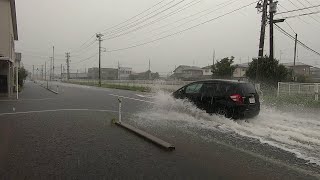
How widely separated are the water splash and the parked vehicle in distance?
25 cm

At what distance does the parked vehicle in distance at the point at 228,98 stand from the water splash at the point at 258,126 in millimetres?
251

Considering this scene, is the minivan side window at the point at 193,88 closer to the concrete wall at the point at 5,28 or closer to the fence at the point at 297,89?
the fence at the point at 297,89

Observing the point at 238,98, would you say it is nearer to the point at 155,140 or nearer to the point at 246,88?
the point at 246,88

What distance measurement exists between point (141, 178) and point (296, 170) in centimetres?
284

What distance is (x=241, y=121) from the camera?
12.2 metres

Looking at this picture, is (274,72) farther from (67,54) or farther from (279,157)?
(67,54)

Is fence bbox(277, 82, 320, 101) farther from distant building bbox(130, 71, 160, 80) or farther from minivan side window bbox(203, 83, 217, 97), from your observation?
distant building bbox(130, 71, 160, 80)

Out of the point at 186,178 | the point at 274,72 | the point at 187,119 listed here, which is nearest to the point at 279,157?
the point at 186,178

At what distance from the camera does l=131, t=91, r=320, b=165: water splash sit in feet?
27.7

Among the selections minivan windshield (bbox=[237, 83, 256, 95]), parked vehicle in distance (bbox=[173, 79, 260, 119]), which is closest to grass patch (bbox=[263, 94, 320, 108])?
minivan windshield (bbox=[237, 83, 256, 95])

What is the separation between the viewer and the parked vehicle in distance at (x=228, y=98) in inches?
476

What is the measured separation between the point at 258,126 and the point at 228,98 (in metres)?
1.49

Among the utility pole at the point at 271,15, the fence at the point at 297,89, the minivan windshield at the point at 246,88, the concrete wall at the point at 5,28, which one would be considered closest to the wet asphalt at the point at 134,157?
the minivan windshield at the point at 246,88

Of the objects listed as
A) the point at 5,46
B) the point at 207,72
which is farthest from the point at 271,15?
the point at 207,72
